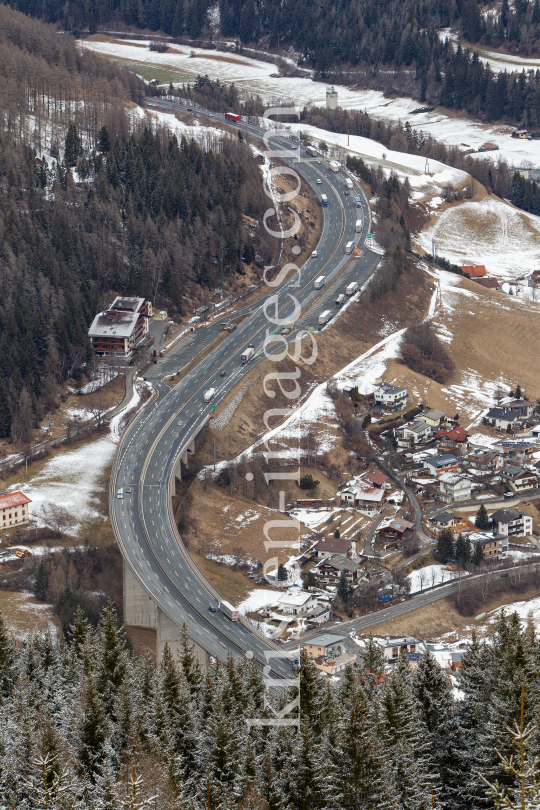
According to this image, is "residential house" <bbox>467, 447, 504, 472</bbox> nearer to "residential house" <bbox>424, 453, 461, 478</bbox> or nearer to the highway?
"residential house" <bbox>424, 453, 461, 478</bbox>

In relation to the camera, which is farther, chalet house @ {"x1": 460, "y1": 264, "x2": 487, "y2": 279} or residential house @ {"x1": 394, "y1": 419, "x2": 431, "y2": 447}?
chalet house @ {"x1": 460, "y1": 264, "x2": 487, "y2": 279}

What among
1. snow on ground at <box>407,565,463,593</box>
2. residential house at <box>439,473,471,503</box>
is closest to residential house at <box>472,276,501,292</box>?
residential house at <box>439,473,471,503</box>

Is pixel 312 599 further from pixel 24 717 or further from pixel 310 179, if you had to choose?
pixel 310 179

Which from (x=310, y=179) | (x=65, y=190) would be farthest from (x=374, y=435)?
(x=310, y=179)

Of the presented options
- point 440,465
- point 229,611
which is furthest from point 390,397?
point 229,611

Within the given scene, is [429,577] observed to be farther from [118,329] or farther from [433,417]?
[118,329]

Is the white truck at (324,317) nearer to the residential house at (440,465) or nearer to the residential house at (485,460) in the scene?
the residential house at (440,465)
